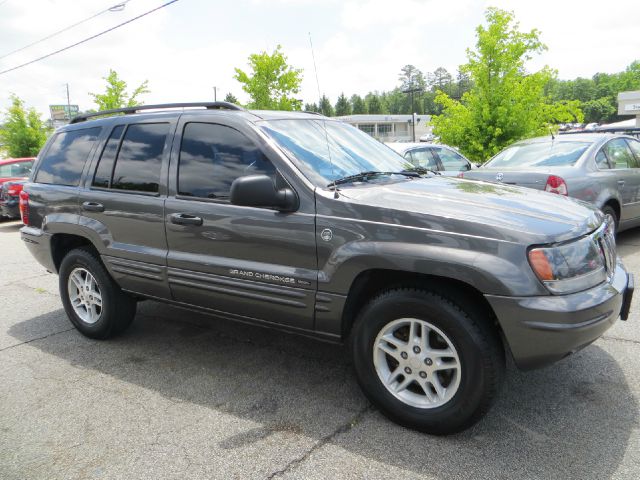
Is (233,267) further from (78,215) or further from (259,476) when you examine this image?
(78,215)

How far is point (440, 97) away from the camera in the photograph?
12.5 metres

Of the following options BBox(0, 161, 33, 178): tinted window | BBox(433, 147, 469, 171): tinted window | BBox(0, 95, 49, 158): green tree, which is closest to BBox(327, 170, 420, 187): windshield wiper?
BBox(433, 147, 469, 171): tinted window

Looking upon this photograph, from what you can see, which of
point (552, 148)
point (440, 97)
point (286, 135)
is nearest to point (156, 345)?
point (286, 135)

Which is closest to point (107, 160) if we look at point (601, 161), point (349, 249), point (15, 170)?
point (349, 249)

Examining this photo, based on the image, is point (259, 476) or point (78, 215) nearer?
point (259, 476)

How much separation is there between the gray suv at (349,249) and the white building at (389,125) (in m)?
70.1

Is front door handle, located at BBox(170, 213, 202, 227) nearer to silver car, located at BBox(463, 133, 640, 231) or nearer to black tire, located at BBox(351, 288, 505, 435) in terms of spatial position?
black tire, located at BBox(351, 288, 505, 435)

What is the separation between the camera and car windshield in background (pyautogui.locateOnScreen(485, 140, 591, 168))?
662 centimetres

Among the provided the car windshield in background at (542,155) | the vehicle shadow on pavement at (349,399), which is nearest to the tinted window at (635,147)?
the car windshield in background at (542,155)

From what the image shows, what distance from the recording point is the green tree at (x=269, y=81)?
63.4ft

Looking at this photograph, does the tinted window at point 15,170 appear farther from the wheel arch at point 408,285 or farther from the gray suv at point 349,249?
the wheel arch at point 408,285

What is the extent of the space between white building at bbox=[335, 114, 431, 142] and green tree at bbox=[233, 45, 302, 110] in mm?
53606

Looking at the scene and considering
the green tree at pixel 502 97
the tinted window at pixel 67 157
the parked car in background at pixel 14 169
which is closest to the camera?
the tinted window at pixel 67 157

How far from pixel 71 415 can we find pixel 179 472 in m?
1.05
